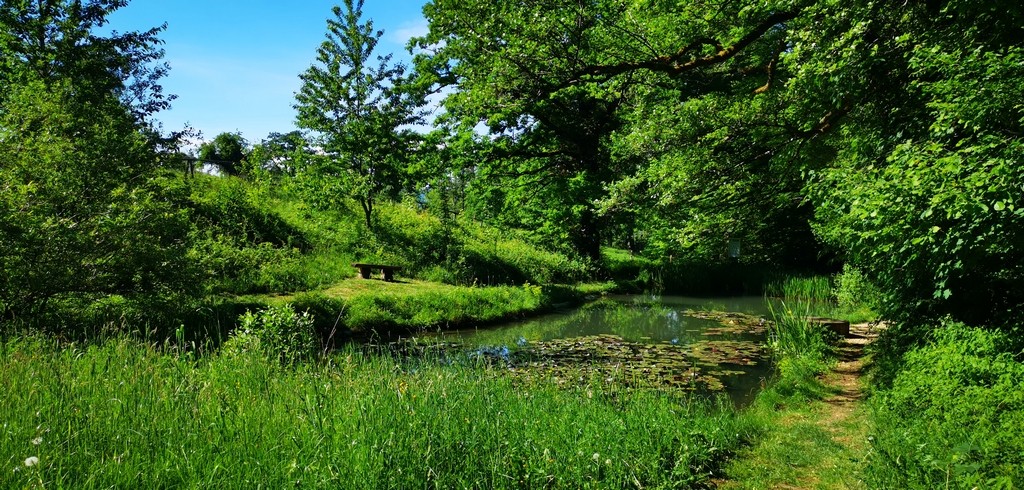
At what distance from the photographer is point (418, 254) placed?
64.5ft

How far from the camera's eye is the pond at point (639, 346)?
28.1 ft

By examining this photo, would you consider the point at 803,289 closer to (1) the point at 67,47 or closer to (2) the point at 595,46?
→ (2) the point at 595,46

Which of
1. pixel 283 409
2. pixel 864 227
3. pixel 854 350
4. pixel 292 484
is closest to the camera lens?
pixel 292 484

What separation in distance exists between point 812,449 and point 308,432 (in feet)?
15.5

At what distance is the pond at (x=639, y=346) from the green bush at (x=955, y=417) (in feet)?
7.12

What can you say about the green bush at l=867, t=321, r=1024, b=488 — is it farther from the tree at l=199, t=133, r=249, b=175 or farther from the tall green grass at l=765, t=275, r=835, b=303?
the tree at l=199, t=133, r=249, b=175

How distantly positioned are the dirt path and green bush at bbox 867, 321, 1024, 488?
340 mm

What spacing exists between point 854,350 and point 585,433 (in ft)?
27.9

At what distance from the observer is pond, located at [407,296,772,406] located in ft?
28.1

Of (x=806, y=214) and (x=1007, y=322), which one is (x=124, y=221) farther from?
(x=806, y=214)

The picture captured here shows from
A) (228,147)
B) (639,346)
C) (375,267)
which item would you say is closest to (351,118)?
(375,267)

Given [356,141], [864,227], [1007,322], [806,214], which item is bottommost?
[1007,322]

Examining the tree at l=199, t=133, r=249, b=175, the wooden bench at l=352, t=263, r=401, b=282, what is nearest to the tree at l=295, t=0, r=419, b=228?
the wooden bench at l=352, t=263, r=401, b=282

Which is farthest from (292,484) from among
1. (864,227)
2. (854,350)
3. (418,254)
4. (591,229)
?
(591,229)
